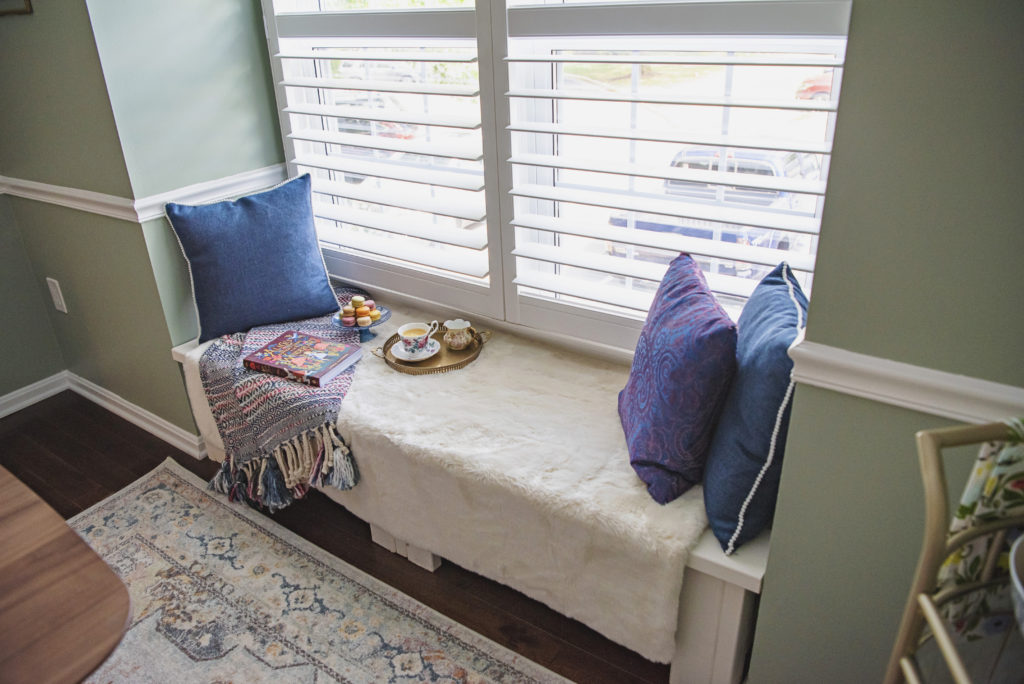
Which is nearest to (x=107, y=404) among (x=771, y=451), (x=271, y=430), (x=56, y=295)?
(x=56, y=295)

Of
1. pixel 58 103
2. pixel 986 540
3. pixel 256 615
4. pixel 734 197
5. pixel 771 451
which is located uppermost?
pixel 58 103

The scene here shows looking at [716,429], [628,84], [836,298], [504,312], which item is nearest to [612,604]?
[716,429]

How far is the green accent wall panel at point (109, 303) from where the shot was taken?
2.33m

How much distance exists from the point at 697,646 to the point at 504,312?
41.3 inches

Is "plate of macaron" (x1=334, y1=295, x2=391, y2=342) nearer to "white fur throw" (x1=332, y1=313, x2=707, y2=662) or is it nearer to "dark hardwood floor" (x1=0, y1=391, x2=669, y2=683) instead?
"white fur throw" (x1=332, y1=313, x2=707, y2=662)

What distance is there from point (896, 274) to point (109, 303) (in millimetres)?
2380

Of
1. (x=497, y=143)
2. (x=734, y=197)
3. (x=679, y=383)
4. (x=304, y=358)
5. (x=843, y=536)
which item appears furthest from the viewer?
(x=304, y=358)

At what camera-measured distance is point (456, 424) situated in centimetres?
182

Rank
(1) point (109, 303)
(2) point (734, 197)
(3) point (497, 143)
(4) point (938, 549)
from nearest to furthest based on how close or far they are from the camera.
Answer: (4) point (938, 549) → (2) point (734, 197) → (3) point (497, 143) → (1) point (109, 303)

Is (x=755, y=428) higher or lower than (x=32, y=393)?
higher

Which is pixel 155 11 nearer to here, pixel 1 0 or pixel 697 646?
pixel 1 0

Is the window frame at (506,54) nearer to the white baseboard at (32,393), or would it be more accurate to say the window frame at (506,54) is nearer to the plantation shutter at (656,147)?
the plantation shutter at (656,147)

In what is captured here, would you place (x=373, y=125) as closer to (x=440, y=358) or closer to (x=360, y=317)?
(x=360, y=317)

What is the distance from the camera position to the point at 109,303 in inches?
98.6
